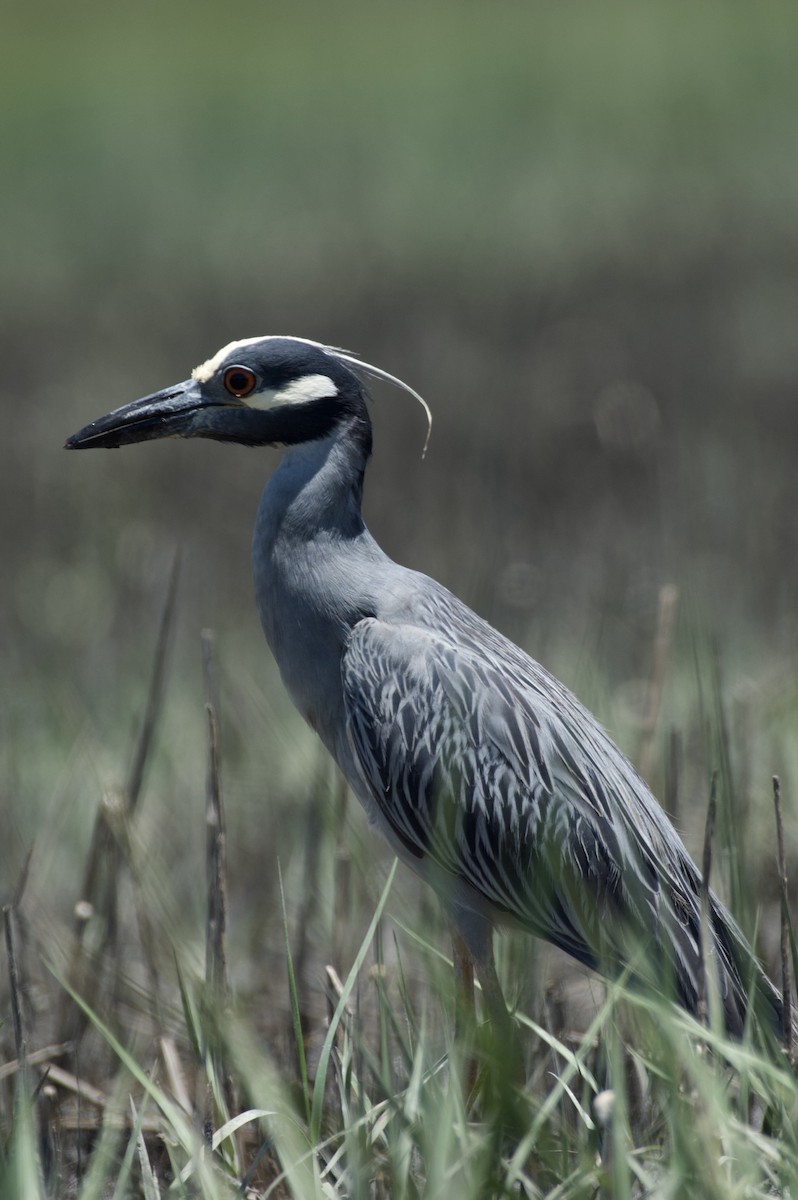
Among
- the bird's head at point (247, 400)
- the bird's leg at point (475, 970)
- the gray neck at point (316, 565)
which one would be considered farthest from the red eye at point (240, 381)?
the bird's leg at point (475, 970)

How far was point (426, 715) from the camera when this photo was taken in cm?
334

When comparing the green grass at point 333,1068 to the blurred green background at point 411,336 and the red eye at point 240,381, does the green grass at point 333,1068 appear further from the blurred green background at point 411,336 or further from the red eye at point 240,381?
the red eye at point 240,381

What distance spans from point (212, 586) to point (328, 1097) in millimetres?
4262

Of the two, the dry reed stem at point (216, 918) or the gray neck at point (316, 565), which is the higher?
the gray neck at point (316, 565)

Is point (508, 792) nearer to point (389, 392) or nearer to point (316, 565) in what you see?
point (316, 565)

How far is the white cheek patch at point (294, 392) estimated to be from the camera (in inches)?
133

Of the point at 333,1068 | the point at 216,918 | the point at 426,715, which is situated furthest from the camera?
the point at 426,715

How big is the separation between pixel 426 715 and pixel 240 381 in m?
0.83

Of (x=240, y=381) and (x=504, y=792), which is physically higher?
(x=240, y=381)

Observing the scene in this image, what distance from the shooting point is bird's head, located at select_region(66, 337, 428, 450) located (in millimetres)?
3346

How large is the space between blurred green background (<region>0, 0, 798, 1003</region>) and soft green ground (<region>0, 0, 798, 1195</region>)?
3cm

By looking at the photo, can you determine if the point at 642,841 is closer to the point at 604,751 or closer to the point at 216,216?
the point at 604,751

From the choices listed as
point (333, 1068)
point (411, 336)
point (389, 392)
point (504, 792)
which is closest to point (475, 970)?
point (504, 792)

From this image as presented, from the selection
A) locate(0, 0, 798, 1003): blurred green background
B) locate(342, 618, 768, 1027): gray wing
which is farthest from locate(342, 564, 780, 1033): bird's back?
locate(0, 0, 798, 1003): blurred green background
